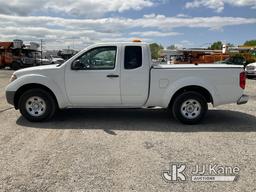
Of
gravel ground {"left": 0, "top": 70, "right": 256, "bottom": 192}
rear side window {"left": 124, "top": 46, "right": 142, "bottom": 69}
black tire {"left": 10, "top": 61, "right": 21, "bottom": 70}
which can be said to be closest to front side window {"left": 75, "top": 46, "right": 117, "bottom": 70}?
rear side window {"left": 124, "top": 46, "right": 142, "bottom": 69}

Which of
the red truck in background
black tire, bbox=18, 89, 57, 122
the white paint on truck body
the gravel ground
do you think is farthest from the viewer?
the red truck in background

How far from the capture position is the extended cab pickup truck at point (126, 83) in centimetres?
627

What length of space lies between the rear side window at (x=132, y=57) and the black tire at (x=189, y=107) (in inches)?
46.6

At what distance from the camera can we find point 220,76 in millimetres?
6270

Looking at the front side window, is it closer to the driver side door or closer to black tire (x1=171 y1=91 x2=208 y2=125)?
the driver side door

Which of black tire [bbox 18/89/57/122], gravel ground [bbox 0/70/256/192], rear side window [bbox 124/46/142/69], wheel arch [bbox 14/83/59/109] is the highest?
rear side window [bbox 124/46/142/69]

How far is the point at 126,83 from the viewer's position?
6.30 meters

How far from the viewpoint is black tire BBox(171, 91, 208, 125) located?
6.32 metres

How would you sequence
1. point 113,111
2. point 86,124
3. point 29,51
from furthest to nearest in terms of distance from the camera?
point 29,51, point 113,111, point 86,124

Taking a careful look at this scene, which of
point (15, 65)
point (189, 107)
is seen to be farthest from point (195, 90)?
point (15, 65)

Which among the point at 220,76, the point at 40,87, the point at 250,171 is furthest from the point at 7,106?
the point at 250,171

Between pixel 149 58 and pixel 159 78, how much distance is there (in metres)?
0.50

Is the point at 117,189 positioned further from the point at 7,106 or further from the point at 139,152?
the point at 7,106

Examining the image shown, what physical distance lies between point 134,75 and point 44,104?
2150mm
